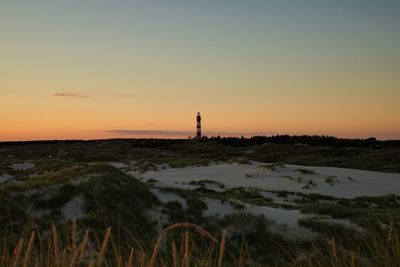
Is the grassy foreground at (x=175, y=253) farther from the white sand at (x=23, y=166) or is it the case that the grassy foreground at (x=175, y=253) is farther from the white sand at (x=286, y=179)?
the white sand at (x=23, y=166)

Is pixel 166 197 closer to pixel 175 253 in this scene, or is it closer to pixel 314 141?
pixel 175 253

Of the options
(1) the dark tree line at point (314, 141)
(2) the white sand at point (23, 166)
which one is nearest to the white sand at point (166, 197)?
(2) the white sand at point (23, 166)

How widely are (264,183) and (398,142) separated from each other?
39.8 m

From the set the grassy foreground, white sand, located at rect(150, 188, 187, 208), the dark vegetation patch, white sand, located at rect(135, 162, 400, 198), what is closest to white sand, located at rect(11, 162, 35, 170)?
the dark vegetation patch

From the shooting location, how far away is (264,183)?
101ft

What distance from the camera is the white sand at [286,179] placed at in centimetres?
2828

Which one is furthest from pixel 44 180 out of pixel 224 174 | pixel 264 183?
pixel 224 174

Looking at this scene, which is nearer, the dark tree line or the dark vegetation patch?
the dark vegetation patch

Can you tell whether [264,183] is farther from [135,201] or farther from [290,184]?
[135,201]

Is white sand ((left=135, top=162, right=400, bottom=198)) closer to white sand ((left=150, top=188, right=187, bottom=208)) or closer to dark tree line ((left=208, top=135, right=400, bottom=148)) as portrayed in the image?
white sand ((left=150, top=188, right=187, bottom=208))

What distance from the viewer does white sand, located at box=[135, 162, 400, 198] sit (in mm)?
28280

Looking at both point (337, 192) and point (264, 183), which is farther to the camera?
point (264, 183)

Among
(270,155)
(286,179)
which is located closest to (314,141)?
(270,155)

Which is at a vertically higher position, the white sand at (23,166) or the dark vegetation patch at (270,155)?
the dark vegetation patch at (270,155)
